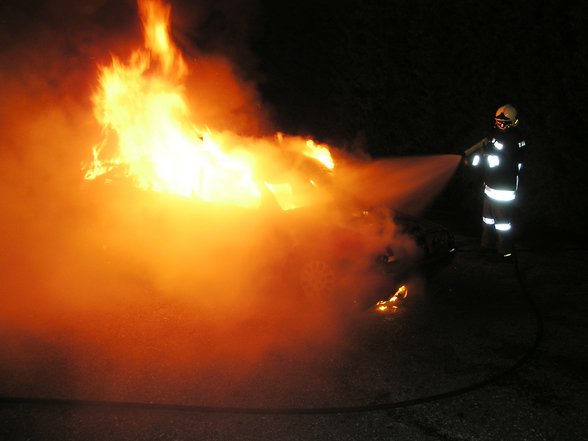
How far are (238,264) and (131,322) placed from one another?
146 centimetres

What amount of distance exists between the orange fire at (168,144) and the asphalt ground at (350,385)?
177cm

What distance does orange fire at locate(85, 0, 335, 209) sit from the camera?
5.81m

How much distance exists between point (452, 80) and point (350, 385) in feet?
23.2

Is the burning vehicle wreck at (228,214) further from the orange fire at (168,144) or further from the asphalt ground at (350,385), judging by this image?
the asphalt ground at (350,385)

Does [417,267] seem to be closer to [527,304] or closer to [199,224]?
[527,304]

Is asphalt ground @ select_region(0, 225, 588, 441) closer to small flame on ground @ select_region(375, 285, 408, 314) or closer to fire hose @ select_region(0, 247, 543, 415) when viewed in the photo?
fire hose @ select_region(0, 247, 543, 415)

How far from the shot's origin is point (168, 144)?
681cm

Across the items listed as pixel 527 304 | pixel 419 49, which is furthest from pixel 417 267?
pixel 419 49

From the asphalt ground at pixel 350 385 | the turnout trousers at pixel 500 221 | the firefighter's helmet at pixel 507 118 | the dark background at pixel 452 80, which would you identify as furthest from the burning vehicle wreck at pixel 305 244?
the dark background at pixel 452 80

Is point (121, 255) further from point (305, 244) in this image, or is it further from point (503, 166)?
point (503, 166)

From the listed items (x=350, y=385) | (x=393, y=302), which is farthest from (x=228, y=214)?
(x=350, y=385)

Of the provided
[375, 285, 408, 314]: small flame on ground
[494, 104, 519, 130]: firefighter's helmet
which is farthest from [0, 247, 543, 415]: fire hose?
[494, 104, 519, 130]: firefighter's helmet

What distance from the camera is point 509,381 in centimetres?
370

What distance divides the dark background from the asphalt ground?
331 cm
